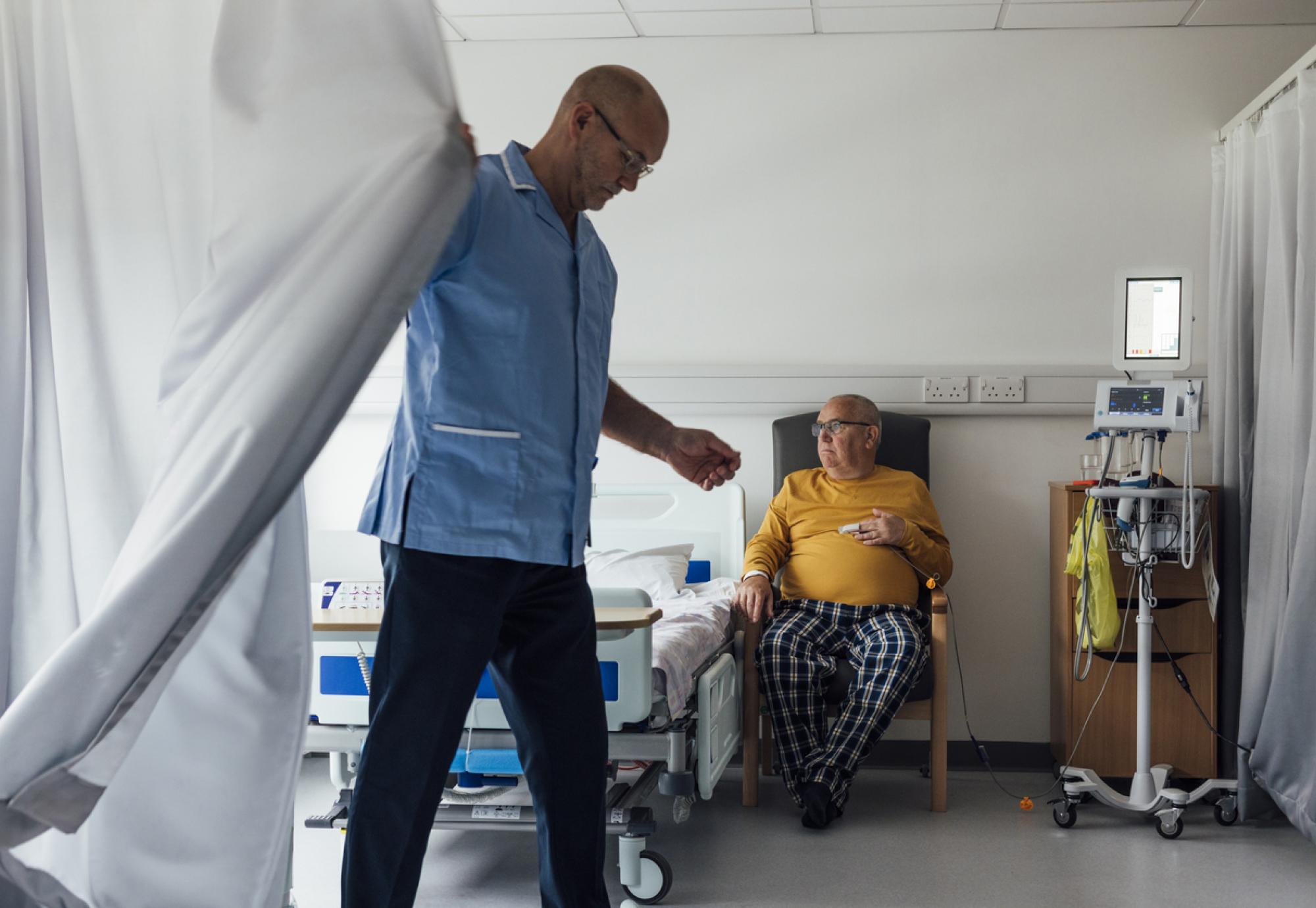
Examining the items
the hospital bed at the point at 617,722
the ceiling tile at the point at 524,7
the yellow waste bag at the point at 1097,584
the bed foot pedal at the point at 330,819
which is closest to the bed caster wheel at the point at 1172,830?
the yellow waste bag at the point at 1097,584

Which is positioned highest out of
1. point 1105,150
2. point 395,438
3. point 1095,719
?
point 1105,150

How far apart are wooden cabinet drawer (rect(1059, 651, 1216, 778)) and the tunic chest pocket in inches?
102

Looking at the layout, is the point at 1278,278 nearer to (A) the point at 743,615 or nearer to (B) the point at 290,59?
(A) the point at 743,615

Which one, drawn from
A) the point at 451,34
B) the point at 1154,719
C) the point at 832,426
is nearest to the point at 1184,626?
the point at 1154,719

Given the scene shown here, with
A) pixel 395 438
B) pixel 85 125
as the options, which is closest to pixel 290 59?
pixel 85 125

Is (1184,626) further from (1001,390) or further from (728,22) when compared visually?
(728,22)

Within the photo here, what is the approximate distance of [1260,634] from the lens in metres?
3.23

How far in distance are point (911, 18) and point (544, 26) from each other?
4.35ft

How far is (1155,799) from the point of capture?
328 centimetres

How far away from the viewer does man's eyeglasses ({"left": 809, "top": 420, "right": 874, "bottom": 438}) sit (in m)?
3.70

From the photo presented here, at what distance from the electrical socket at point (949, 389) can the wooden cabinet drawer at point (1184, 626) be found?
846 millimetres

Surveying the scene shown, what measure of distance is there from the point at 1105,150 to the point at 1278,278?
1.02 m

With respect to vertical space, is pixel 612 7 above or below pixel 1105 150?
above

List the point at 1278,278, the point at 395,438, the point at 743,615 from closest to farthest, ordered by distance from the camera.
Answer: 1. the point at 395,438
2. the point at 1278,278
3. the point at 743,615
